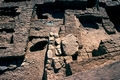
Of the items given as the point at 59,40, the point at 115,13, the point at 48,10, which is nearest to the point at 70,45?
the point at 59,40

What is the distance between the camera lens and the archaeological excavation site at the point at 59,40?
4199 mm

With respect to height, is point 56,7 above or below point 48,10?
above

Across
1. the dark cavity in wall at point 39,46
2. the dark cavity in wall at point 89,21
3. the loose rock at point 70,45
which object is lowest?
the dark cavity in wall at point 39,46

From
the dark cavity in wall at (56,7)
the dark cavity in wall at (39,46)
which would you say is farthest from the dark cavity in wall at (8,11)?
the dark cavity in wall at (39,46)

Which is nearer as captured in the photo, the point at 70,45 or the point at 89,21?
the point at 70,45

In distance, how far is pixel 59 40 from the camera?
218 inches

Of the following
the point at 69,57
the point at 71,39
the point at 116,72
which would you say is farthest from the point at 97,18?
the point at 116,72

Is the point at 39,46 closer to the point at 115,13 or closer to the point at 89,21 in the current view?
the point at 89,21

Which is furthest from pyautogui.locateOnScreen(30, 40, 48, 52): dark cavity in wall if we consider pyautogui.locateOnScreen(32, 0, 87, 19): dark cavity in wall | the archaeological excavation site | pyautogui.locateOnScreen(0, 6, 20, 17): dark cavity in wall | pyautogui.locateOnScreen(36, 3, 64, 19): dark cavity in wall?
pyautogui.locateOnScreen(0, 6, 20, 17): dark cavity in wall

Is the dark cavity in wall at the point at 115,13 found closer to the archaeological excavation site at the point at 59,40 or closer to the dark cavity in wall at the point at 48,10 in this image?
the archaeological excavation site at the point at 59,40

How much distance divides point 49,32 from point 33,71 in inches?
69.2

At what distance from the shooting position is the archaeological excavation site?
420 centimetres

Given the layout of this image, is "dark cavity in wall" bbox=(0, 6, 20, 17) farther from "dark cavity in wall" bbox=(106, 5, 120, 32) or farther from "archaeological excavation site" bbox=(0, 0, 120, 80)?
"dark cavity in wall" bbox=(106, 5, 120, 32)

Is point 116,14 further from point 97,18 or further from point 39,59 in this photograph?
point 39,59
